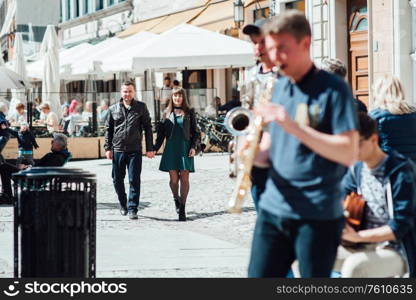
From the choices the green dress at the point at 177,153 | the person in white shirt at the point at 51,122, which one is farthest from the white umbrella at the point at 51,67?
the green dress at the point at 177,153

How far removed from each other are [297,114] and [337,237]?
1.86 ft

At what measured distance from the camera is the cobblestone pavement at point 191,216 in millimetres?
8852

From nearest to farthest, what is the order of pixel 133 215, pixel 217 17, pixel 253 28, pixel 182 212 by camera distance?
pixel 253 28, pixel 182 212, pixel 133 215, pixel 217 17

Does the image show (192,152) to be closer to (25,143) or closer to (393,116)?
(25,143)

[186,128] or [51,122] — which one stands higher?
[186,128]

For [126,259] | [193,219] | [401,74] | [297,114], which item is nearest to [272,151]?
[297,114]

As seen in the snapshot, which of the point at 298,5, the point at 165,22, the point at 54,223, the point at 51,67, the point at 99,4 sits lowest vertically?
the point at 54,223

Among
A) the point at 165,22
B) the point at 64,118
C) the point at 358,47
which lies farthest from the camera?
the point at 165,22

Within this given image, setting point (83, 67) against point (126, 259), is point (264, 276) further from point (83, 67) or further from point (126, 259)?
point (83, 67)

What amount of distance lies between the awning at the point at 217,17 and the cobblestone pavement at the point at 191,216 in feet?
42.8

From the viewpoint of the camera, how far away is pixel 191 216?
13375 mm

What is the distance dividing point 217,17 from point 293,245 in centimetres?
2875

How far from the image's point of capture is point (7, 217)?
13305 mm

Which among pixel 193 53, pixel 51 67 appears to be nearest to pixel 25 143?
pixel 193 53
